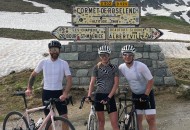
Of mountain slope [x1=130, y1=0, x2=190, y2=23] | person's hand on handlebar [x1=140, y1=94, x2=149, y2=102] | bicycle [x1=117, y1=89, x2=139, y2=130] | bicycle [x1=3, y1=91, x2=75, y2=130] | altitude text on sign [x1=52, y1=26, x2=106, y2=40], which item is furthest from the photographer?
mountain slope [x1=130, y1=0, x2=190, y2=23]

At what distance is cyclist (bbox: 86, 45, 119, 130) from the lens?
8.45 meters

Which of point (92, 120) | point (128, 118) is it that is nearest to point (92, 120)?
point (92, 120)

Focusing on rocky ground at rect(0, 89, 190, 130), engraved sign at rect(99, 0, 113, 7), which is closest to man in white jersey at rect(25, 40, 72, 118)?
rocky ground at rect(0, 89, 190, 130)

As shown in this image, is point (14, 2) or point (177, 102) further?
point (14, 2)

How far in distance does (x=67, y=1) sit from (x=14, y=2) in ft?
30.7

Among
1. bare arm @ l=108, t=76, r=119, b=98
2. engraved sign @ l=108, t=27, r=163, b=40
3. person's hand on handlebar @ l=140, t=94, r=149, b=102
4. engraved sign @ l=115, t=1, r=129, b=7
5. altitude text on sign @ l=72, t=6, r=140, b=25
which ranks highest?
engraved sign @ l=115, t=1, r=129, b=7

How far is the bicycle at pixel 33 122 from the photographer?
306 inches

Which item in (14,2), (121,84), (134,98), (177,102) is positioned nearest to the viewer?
(134,98)

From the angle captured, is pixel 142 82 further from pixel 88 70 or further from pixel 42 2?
pixel 42 2

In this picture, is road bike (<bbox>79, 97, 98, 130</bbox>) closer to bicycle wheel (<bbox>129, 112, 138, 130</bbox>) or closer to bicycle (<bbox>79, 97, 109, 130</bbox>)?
bicycle (<bbox>79, 97, 109, 130</bbox>)

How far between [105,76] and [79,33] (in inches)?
288

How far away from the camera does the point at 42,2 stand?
5906 cm

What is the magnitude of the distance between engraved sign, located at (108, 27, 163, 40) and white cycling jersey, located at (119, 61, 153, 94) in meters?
7.09

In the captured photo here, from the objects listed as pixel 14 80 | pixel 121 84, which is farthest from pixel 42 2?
pixel 121 84
